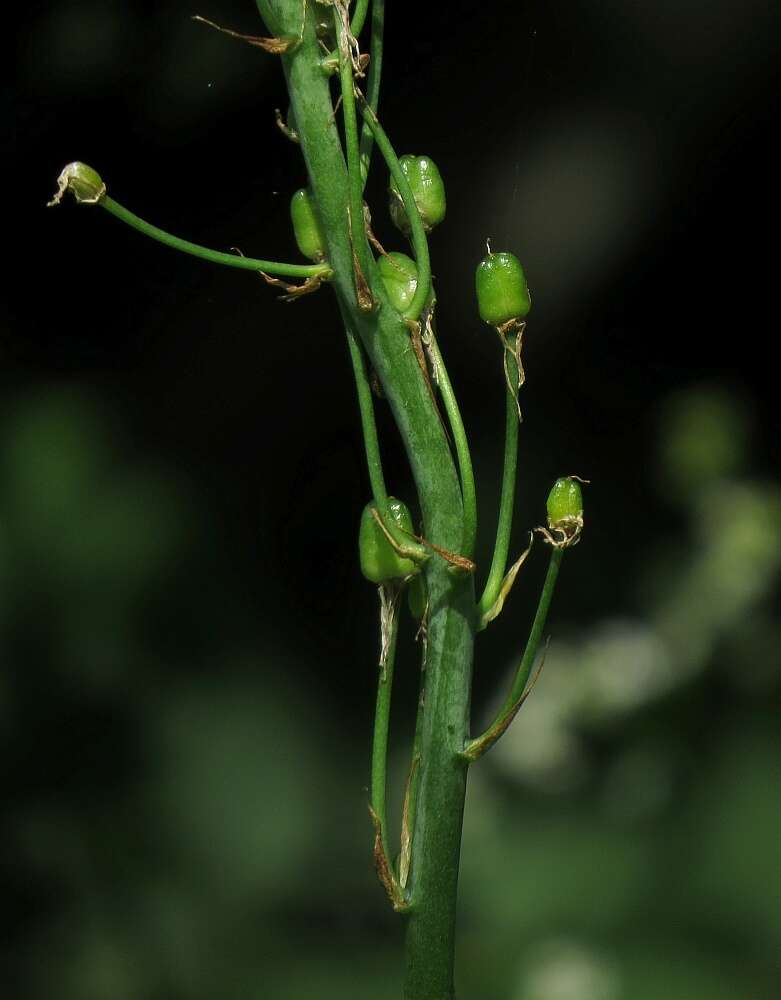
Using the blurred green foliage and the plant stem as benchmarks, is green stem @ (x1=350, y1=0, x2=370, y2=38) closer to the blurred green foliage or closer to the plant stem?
the plant stem

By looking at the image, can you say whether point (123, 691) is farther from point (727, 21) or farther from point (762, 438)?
point (727, 21)

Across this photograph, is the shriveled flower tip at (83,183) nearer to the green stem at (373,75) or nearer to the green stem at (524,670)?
the green stem at (373,75)

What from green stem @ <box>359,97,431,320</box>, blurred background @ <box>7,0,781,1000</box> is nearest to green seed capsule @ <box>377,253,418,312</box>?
green stem @ <box>359,97,431,320</box>

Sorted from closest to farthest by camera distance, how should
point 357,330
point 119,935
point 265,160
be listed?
point 357,330
point 119,935
point 265,160

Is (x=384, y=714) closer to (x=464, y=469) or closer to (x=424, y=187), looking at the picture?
(x=464, y=469)

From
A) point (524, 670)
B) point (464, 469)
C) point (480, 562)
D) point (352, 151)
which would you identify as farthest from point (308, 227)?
point (480, 562)

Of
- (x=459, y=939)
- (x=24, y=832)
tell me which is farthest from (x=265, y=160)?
(x=459, y=939)

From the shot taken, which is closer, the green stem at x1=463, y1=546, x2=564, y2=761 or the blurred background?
the green stem at x1=463, y1=546, x2=564, y2=761
